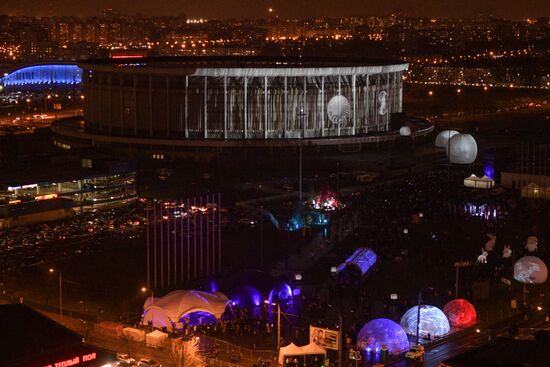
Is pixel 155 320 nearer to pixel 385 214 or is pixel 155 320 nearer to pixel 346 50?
pixel 385 214

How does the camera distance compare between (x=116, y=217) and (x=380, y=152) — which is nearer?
(x=116, y=217)

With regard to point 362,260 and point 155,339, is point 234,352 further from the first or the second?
point 362,260

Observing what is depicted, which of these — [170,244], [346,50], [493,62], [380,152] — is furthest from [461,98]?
[170,244]

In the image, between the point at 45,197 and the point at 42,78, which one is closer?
the point at 45,197

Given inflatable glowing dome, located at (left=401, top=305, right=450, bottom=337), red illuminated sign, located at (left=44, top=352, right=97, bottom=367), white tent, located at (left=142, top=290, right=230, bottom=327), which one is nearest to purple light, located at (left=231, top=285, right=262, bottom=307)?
white tent, located at (left=142, top=290, right=230, bottom=327)

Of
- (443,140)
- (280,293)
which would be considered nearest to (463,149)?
(443,140)
